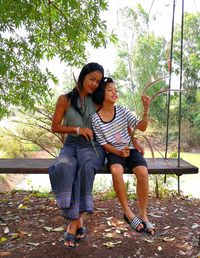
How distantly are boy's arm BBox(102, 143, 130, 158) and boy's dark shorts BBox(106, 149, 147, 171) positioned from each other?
3 cm

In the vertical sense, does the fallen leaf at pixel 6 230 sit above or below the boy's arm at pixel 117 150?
below

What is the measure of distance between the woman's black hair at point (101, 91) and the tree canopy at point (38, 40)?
31.3 inches

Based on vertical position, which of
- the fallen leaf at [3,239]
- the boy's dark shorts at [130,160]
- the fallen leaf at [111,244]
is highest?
the boy's dark shorts at [130,160]

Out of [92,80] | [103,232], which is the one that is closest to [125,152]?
[92,80]

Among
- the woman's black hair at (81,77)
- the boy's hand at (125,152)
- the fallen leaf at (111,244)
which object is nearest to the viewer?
the boy's hand at (125,152)

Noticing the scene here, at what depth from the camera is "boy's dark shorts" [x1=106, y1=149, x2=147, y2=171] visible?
244cm

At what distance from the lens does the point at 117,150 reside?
2473 millimetres

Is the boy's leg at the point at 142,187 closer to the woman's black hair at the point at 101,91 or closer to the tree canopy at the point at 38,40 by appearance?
the woman's black hair at the point at 101,91

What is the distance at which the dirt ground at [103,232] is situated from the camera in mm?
2590

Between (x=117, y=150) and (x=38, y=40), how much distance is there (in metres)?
1.76

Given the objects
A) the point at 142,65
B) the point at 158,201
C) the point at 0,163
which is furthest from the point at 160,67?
the point at 0,163

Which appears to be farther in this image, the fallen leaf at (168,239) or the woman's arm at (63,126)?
the fallen leaf at (168,239)

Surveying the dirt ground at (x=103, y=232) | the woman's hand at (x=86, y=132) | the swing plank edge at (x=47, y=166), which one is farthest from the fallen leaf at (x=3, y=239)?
the woman's hand at (x=86, y=132)

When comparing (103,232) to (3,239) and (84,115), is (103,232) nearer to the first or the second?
(3,239)
